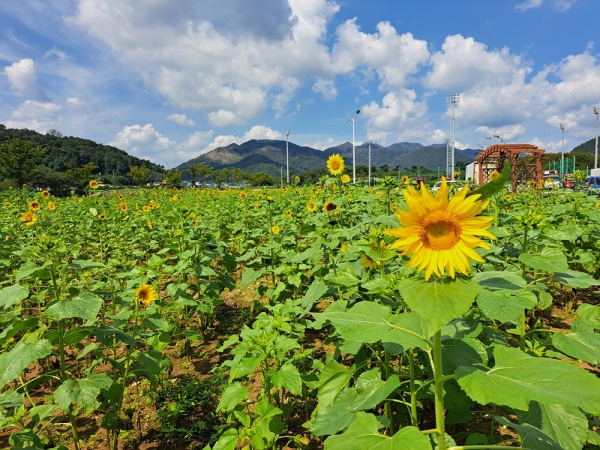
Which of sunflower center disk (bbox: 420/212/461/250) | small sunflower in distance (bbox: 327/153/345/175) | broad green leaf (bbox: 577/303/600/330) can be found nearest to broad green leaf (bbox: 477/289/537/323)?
sunflower center disk (bbox: 420/212/461/250)

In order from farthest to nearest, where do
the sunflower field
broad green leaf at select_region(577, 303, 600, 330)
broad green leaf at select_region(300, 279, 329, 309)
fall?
broad green leaf at select_region(300, 279, 329, 309) < broad green leaf at select_region(577, 303, 600, 330) < the sunflower field

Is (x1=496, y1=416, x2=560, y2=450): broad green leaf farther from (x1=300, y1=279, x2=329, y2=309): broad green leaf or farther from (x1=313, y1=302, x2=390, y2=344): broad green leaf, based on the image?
(x1=300, y1=279, x2=329, y2=309): broad green leaf

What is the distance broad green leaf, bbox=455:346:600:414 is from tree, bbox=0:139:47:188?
27.2 metres

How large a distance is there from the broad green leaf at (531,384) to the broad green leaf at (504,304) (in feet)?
0.73

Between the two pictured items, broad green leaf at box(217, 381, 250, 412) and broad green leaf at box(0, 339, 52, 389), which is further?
broad green leaf at box(217, 381, 250, 412)

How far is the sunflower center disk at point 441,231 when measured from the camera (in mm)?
1051

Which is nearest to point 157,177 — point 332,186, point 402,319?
point 332,186

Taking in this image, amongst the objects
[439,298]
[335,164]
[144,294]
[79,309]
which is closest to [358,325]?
[439,298]

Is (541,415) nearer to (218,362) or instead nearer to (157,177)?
(218,362)

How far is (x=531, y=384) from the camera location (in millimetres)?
875

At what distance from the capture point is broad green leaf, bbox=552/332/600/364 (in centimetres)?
131

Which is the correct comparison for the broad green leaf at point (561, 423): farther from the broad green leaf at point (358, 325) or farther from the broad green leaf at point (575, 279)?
the broad green leaf at point (358, 325)

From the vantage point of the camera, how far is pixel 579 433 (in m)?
1.23

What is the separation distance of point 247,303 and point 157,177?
62.5 metres
